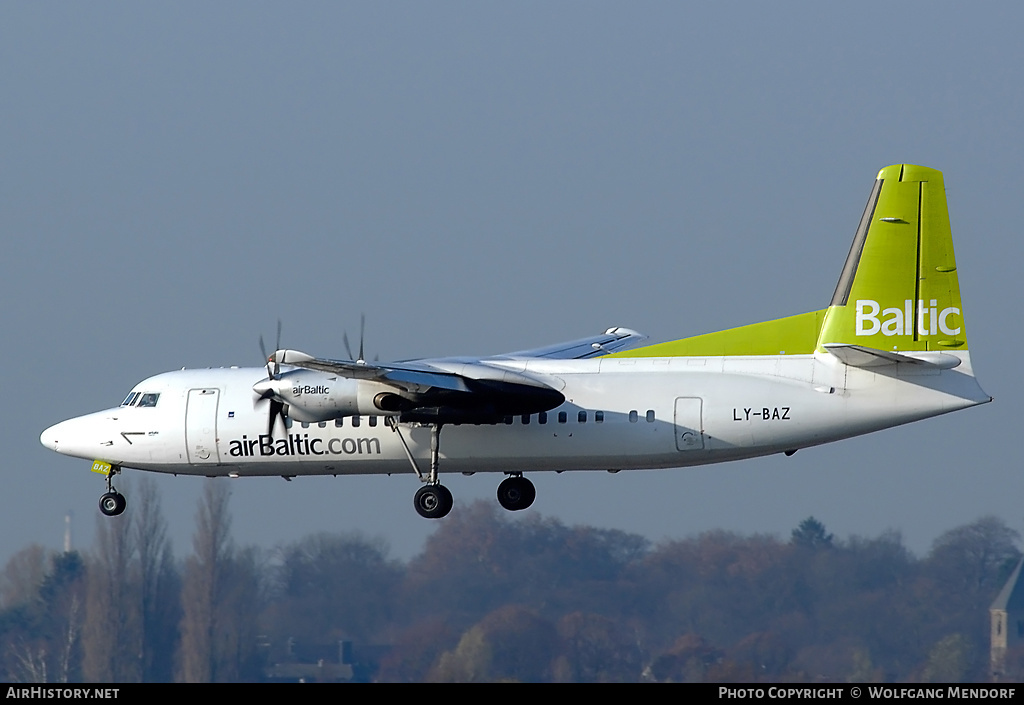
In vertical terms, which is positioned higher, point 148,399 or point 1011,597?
point 148,399

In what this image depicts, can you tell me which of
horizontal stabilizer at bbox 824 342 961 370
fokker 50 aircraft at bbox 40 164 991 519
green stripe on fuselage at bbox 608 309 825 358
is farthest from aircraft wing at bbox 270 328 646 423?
horizontal stabilizer at bbox 824 342 961 370

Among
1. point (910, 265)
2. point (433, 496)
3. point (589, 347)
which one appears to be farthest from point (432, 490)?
point (910, 265)

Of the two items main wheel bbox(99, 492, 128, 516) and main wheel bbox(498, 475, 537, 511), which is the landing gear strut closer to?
main wheel bbox(498, 475, 537, 511)

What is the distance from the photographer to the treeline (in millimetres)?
34281

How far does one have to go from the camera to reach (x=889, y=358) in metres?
22.7

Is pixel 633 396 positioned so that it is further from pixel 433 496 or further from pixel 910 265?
pixel 910 265

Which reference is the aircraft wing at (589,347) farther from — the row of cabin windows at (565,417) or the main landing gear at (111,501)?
the main landing gear at (111,501)

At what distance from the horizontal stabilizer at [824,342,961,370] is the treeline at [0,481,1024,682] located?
476 inches

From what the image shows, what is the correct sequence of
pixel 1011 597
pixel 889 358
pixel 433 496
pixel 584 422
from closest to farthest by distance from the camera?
pixel 889 358 < pixel 584 422 < pixel 433 496 < pixel 1011 597

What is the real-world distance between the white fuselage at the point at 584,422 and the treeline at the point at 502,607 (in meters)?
9.32

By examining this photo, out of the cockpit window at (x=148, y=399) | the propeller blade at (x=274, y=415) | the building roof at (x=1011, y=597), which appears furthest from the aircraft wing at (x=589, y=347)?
the building roof at (x=1011, y=597)

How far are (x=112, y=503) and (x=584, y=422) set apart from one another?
8612mm

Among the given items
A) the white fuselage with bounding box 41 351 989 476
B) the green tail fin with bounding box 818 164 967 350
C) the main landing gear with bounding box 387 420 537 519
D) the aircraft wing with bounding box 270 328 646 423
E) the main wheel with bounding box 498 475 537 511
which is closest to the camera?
the green tail fin with bounding box 818 164 967 350
